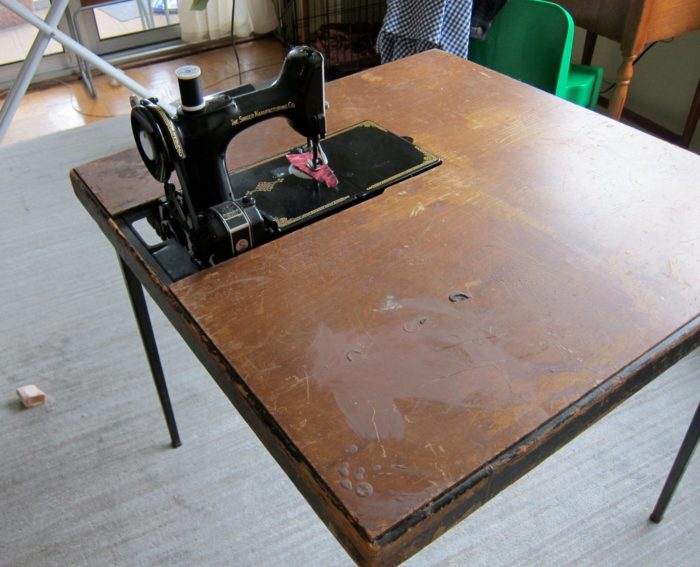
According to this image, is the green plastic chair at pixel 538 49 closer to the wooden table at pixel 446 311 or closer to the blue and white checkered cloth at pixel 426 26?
the blue and white checkered cloth at pixel 426 26

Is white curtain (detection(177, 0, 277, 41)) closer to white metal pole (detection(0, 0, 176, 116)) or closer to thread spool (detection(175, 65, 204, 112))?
white metal pole (detection(0, 0, 176, 116))

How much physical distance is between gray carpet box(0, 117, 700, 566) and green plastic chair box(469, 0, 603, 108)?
929 mm

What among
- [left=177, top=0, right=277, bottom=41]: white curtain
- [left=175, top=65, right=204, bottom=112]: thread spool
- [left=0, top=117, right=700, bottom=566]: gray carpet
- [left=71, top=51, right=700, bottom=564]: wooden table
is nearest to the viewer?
[left=71, top=51, right=700, bottom=564]: wooden table

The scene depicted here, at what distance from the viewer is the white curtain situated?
349cm

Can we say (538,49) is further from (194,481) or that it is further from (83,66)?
(83,66)

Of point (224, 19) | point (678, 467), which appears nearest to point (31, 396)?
point (678, 467)

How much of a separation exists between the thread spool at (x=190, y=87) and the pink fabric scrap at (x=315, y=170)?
27cm

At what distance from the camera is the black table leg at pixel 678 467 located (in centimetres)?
128

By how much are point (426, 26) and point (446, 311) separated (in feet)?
5.47

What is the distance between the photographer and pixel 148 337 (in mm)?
1399

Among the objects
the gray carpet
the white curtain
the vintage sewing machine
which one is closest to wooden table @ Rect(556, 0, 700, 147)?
the gray carpet

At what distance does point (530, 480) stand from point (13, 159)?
7.70 feet

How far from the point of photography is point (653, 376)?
2.87 feet

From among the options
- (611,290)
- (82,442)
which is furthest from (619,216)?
(82,442)
